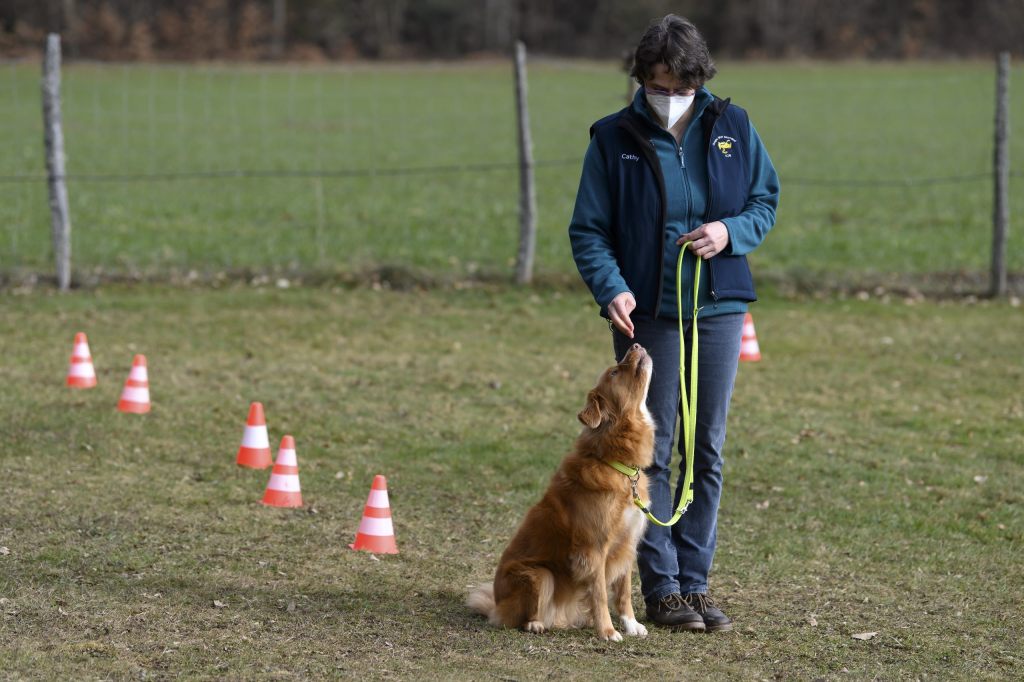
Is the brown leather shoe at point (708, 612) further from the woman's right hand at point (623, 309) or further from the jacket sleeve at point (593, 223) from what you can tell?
the jacket sleeve at point (593, 223)

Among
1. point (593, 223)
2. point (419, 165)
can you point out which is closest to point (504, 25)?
point (419, 165)

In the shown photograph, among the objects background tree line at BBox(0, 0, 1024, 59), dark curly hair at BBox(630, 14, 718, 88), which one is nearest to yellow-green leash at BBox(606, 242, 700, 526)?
dark curly hair at BBox(630, 14, 718, 88)

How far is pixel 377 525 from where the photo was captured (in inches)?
232

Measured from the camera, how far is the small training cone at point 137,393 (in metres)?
8.05

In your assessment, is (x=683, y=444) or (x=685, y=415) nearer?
(x=685, y=415)

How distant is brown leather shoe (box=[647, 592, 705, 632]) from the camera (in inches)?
199

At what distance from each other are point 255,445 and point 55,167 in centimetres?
A: 565

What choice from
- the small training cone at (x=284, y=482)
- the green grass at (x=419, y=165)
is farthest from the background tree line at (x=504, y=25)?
the small training cone at (x=284, y=482)

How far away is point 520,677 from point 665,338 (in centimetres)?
138

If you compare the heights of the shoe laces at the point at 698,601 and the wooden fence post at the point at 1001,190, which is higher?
the wooden fence post at the point at 1001,190

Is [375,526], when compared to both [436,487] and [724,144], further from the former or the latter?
[724,144]

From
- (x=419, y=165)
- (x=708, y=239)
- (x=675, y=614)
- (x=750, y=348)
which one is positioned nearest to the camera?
(x=708, y=239)

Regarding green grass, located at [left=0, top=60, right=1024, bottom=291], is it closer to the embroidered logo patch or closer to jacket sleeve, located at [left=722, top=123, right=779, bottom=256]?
jacket sleeve, located at [left=722, top=123, right=779, bottom=256]

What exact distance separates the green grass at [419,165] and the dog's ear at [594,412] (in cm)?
785
